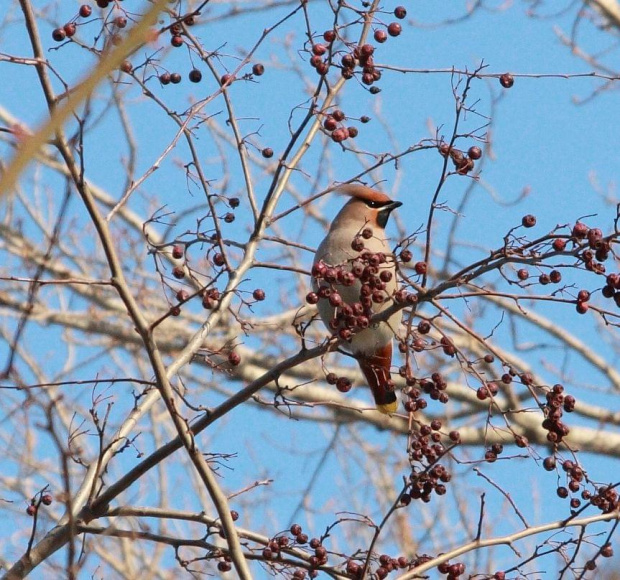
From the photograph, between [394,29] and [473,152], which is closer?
[473,152]

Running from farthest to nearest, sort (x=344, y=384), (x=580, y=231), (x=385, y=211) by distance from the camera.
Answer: (x=385, y=211)
(x=344, y=384)
(x=580, y=231)

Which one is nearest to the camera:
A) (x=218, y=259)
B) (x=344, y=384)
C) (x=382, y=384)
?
(x=344, y=384)

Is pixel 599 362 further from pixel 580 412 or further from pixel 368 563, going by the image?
pixel 368 563

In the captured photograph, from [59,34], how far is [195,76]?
503 millimetres

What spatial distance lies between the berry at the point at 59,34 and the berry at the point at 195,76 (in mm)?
472

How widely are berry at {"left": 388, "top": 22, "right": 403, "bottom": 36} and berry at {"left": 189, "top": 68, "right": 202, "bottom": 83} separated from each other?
1.86 feet

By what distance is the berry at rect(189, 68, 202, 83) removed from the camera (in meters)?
3.46

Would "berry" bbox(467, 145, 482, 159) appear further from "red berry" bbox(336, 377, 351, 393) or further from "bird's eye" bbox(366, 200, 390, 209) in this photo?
"bird's eye" bbox(366, 200, 390, 209)

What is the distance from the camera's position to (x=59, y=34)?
307cm

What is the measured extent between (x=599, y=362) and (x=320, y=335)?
206 cm

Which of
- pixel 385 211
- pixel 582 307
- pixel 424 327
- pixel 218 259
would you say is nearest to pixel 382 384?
pixel 385 211

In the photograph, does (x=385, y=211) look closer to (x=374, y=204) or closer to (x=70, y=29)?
(x=374, y=204)

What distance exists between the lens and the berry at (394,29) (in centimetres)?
336

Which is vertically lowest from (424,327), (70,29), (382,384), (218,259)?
(424,327)
